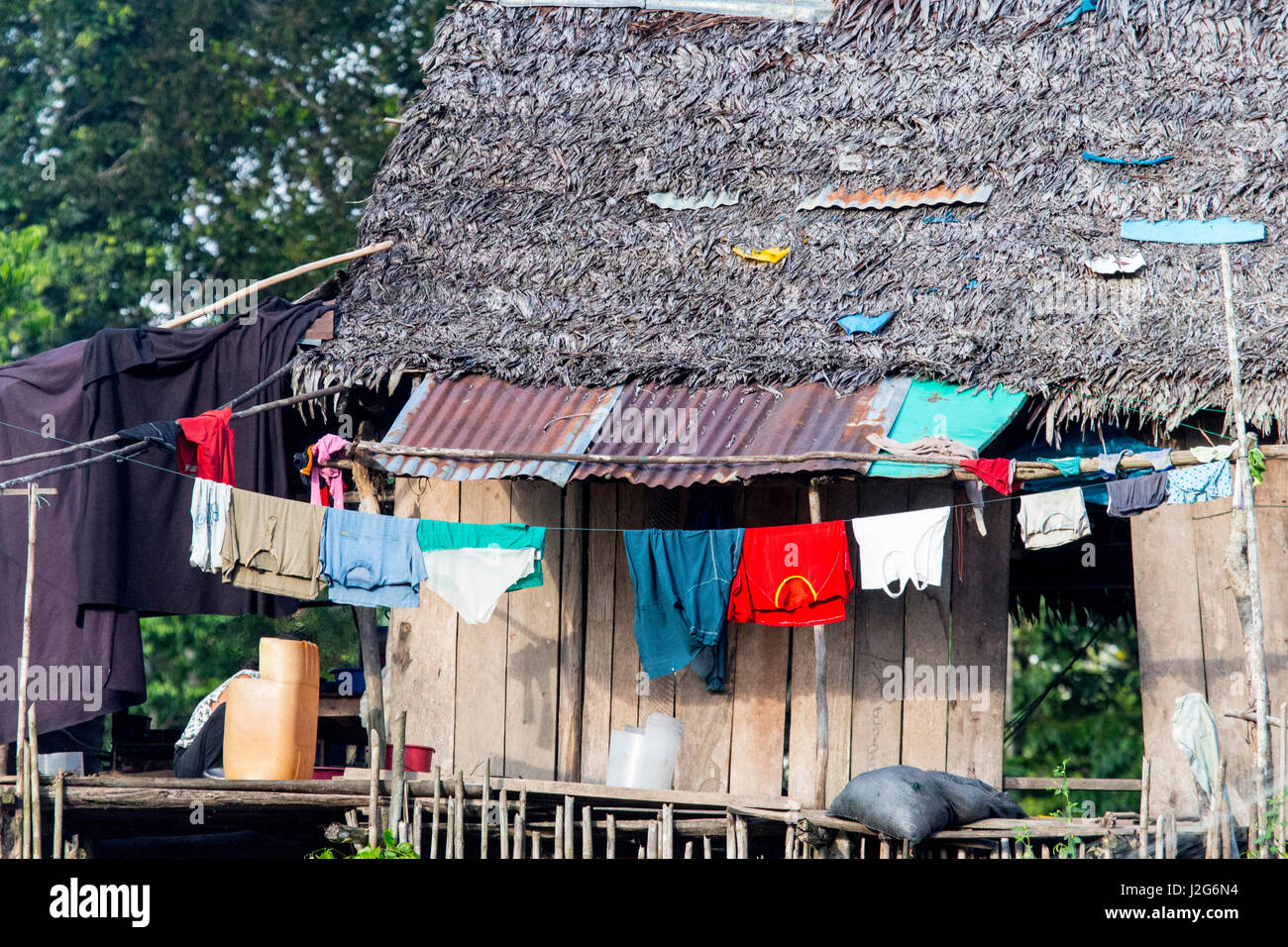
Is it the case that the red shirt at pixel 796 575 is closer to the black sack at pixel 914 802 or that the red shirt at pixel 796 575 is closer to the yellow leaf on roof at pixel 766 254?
the black sack at pixel 914 802

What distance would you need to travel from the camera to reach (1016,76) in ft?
35.9

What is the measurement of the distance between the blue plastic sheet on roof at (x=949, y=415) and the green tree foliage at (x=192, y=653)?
10.4 m

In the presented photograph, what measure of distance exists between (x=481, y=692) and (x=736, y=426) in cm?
239

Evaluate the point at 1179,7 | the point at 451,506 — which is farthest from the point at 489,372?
the point at 1179,7

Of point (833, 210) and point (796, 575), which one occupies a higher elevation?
point (833, 210)

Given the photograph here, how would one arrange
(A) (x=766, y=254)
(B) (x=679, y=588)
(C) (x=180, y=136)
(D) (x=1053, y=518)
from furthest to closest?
(C) (x=180, y=136) → (A) (x=766, y=254) → (B) (x=679, y=588) → (D) (x=1053, y=518)

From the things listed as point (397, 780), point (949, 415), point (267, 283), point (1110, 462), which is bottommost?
point (397, 780)

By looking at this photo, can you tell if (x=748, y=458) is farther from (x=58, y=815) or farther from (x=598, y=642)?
(x=58, y=815)

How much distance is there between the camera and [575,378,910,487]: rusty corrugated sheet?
876 centimetres

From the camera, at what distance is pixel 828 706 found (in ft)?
31.6

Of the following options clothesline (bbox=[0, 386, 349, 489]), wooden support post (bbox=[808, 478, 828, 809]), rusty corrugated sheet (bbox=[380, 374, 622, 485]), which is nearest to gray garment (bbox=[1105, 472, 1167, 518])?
wooden support post (bbox=[808, 478, 828, 809])

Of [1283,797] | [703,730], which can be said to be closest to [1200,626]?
[1283,797]
